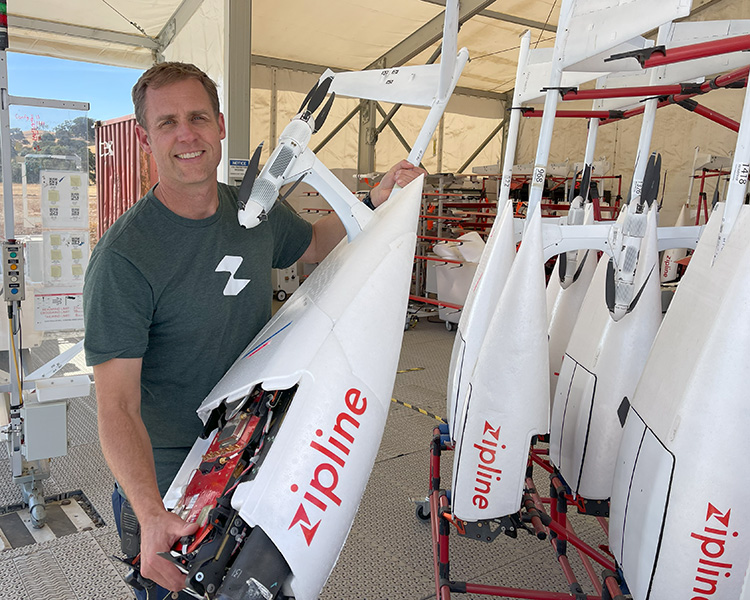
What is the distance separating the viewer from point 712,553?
124 centimetres

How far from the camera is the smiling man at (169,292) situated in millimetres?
1302

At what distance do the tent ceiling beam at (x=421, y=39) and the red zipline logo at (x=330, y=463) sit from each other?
7.48 meters

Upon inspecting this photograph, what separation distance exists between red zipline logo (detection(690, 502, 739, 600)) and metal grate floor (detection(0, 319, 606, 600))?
1.24m

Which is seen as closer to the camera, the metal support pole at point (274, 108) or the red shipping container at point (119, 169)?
the red shipping container at point (119, 169)

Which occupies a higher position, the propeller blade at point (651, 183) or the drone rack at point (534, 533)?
the propeller blade at point (651, 183)

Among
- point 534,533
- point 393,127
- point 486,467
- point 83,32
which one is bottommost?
point 534,533

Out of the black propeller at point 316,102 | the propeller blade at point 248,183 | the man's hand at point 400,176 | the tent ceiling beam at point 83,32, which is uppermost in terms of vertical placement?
the tent ceiling beam at point 83,32

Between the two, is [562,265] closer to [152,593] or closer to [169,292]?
[169,292]

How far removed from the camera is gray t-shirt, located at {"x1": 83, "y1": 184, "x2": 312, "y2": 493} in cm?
133

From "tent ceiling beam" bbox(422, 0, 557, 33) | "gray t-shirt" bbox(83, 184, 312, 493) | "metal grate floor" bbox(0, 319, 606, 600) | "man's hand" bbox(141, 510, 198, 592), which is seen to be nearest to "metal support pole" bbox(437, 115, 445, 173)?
"tent ceiling beam" bbox(422, 0, 557, 33)

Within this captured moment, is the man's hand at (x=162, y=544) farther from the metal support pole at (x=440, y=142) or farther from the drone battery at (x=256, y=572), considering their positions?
the metal support pole at (x=440, y=142)

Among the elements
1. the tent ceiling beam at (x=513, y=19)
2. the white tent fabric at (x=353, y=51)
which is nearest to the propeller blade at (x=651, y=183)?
the white tent fabric at (x=353, y=51)

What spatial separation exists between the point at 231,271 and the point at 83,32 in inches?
261

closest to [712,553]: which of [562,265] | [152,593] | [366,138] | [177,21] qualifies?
[152,593]
